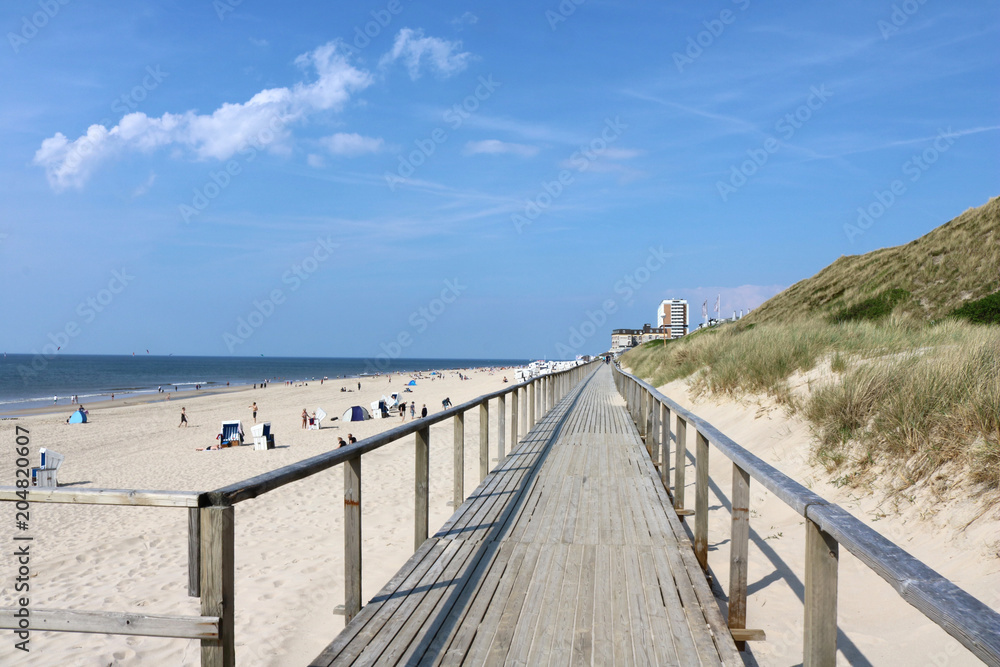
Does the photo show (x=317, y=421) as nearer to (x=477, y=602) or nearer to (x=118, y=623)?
(x=477, y=602)

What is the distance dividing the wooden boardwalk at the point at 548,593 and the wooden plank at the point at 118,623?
A: 877 millimetres

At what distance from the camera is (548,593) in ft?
11.1

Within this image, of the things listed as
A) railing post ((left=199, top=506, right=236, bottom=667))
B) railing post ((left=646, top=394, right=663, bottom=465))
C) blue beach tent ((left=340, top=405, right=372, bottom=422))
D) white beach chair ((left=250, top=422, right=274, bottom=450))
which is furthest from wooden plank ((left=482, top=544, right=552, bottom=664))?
blue beach tent ((left=340, top=405, right=372, bottom=422))

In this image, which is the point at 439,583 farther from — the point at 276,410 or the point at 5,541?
the point at 276,410

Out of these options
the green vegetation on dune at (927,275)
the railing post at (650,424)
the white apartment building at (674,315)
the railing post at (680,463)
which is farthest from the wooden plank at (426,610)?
the white apartment building at (674,315)

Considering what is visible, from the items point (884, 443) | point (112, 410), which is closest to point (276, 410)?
point (112, 410)

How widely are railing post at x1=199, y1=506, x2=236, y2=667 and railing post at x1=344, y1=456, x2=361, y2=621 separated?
93 cm

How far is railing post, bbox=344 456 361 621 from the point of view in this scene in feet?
9.40

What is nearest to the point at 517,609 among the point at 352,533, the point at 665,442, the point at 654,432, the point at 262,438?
the point at 352,533

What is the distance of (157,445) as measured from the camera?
20016 millimetres

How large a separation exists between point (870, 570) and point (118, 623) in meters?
4.59

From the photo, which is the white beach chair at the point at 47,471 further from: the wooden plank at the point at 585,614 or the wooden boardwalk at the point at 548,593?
the wooden plank at the point at 585,614

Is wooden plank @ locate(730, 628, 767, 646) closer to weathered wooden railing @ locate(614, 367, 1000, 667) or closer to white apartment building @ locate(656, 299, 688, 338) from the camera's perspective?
weathered wooden railing @ locate(614, 367, 1000, 667)

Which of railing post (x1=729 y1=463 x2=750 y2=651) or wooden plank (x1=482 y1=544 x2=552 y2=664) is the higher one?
railing post (x1=729 y1=463 x2=750 y2=651)
